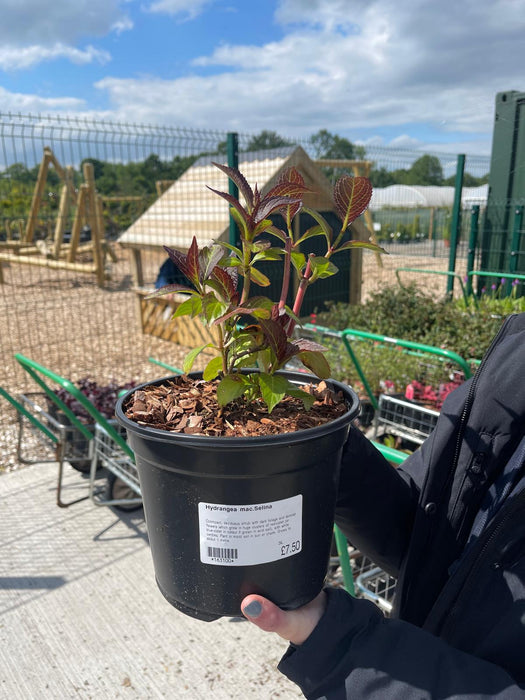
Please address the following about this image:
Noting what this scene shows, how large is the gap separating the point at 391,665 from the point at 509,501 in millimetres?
336

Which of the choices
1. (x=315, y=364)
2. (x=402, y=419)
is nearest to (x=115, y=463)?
(x=402, y=419)

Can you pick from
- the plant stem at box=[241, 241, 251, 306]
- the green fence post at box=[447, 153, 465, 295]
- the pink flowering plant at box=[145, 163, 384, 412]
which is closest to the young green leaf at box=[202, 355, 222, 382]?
the pink flowering plant at box=[145, 163, 384, 412]

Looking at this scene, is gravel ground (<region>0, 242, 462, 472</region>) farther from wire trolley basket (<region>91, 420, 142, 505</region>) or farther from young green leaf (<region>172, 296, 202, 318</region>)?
young green leaf (<region>172, 296, 202, 318</region>)

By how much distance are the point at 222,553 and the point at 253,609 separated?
0.09 m

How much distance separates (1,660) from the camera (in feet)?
6.47

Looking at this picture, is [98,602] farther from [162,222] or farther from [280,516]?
[162,222]

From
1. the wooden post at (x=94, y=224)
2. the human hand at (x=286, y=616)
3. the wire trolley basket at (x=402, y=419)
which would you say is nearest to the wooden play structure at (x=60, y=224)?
the wooden post at (x=94, y=224)

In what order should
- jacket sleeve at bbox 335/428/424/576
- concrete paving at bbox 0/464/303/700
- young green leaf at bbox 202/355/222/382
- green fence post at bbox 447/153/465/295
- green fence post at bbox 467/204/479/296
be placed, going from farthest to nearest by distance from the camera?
green fence post at bbox 447/153/465/295, green fence post at bbox 467/204/479/296, concrete paving at bbox 0/464/303/700, jacket sleeve at bbox 335/428/424/576, young green leaf at bbox 202/355/222/382

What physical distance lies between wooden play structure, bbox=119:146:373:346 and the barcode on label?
3927 millimetres

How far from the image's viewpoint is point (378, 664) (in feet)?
2.57

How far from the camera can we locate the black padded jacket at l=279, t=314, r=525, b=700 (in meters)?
0.78

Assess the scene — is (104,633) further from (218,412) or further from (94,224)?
(94,224)

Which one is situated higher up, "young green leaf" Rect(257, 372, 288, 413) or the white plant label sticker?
"young green leaf" Rect(257, 372, 288, 413)

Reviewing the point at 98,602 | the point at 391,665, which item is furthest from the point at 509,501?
the point at 98,602
